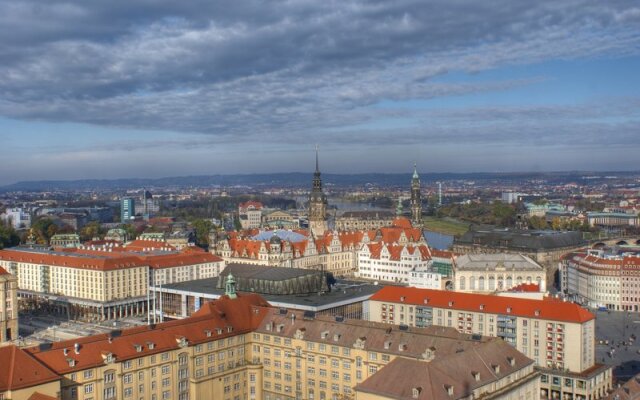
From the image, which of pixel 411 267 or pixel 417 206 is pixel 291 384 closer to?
pixel 411 267

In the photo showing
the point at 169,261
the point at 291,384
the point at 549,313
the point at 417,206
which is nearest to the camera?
the point at 291,384

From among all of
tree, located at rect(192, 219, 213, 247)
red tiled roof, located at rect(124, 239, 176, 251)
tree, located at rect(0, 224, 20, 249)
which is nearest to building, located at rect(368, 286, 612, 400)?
red tiled roof, located at rect(124, 239, 176, 251)

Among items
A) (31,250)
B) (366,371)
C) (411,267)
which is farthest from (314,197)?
(366,371)

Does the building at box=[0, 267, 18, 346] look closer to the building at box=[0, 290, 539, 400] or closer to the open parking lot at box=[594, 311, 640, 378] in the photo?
the building at box=[0, 290, 539, 400]

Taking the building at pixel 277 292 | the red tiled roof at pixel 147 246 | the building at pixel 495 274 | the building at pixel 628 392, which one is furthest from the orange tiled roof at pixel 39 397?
the red tiled roof at pixel 147 246

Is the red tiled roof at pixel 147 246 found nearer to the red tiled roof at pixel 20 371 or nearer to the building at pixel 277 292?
the building at pixel 277 292
